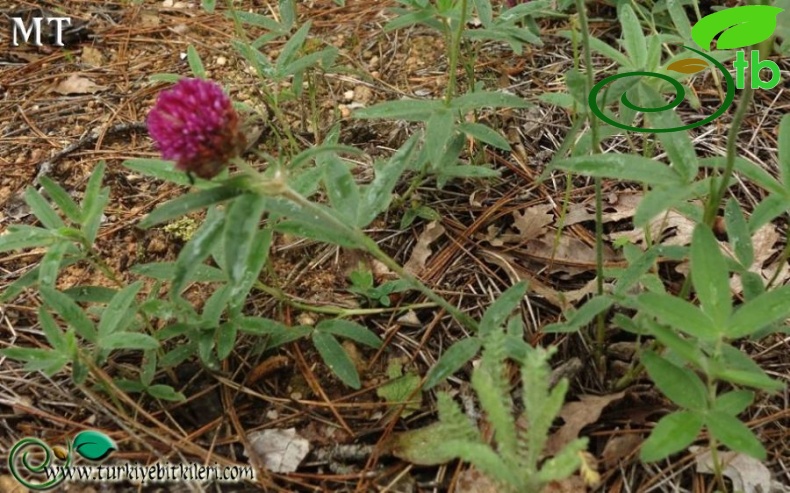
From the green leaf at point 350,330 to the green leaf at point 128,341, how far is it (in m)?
0.46

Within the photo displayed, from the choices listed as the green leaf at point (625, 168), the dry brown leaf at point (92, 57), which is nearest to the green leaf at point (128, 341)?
the green leaf at point (625, 168)

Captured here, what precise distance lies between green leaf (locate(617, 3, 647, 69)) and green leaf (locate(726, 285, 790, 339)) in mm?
839

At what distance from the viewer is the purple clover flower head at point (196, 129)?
5.01 feet

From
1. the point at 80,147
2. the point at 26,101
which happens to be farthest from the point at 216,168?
the point at 26,101

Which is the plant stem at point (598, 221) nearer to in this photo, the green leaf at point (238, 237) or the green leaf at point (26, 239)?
the green leaf at point (238, 237)

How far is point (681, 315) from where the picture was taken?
1625 mm

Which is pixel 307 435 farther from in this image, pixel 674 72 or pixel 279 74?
pixel 674 72

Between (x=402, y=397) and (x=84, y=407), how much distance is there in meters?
0.87

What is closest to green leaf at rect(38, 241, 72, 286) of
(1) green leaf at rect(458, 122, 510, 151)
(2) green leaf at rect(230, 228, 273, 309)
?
(2) green leaf at rect(230, 228, 273, 309)

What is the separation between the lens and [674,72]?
2203mm

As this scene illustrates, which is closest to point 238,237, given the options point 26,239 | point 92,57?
point 26,239

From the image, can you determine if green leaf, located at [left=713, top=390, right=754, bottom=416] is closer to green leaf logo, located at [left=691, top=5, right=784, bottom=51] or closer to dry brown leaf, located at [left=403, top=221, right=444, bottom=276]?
green leaf logo, located at [left=691, top=5, right=784, bottom=51]

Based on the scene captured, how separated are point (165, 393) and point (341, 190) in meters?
0.71

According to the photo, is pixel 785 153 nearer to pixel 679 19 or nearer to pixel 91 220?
pixel 679 19
